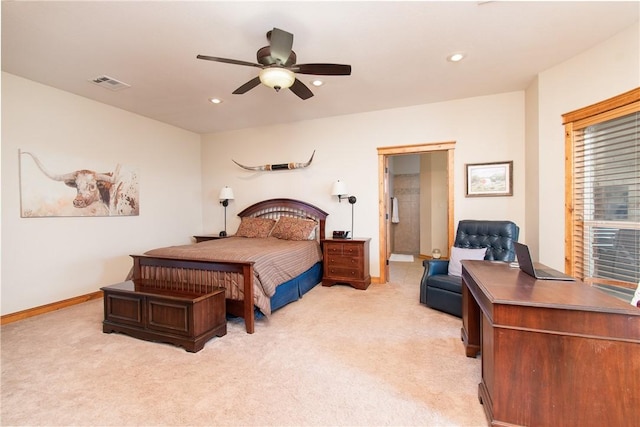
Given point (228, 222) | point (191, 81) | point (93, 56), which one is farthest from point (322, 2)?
point (228, 222)

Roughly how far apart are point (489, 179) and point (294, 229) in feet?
9.87

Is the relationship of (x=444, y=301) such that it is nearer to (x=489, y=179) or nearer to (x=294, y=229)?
(x=489, y=179)

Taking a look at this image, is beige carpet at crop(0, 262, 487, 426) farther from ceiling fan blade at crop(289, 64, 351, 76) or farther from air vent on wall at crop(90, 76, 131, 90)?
air vent on wall at crop(90, 76, 131, 90)

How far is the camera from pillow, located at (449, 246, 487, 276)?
3189mm

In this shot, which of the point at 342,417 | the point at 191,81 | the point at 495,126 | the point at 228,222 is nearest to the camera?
the point at 342,417

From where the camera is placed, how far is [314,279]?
4445 mm

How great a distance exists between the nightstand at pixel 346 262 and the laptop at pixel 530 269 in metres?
2.44

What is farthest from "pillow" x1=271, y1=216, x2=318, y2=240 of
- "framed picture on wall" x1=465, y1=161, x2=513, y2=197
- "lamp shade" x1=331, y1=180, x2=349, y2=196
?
"framed picture on wall" x1=465, y1=161, x2=513, y2=197

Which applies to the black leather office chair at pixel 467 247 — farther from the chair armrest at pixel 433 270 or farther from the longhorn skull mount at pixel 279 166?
the longhorn skull mount at pixel 279 166

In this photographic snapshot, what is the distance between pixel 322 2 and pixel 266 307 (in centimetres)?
275

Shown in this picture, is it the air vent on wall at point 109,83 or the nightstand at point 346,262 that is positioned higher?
the air vent on wall at point 109,83

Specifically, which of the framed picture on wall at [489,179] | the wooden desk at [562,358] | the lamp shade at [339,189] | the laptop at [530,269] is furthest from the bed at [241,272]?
the framed picture on wall at [489,179]

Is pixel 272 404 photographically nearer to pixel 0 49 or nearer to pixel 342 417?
pixel 342 417

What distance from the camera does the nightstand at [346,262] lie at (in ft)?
14.0
